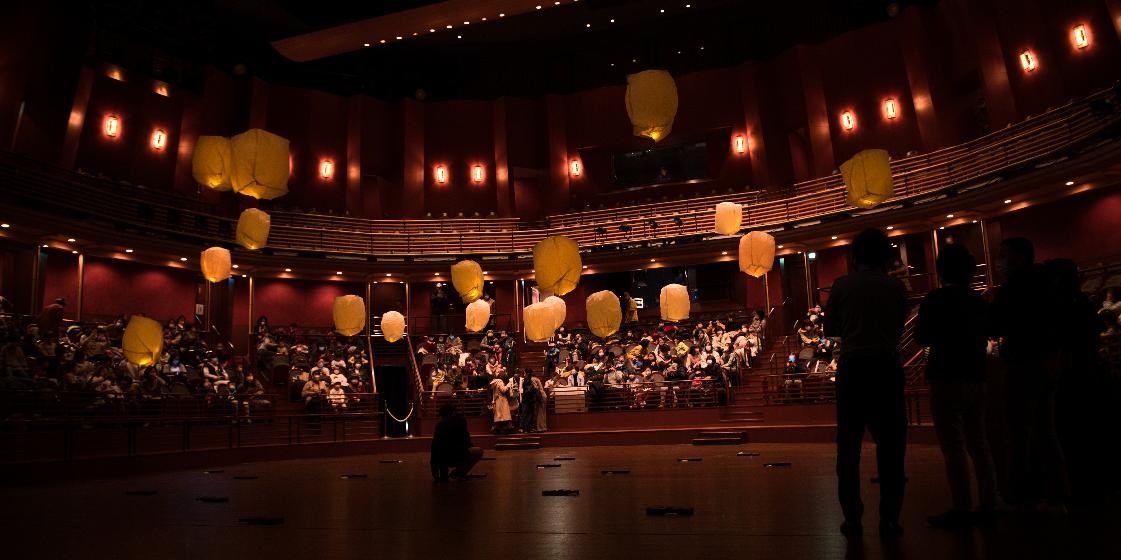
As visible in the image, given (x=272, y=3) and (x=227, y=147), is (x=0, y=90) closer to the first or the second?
(x=272, y=3)

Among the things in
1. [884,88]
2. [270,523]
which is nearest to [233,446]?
[270,523]

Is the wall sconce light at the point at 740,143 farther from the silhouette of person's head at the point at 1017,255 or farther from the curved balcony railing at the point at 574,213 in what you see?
the silhouette of person's head at the point at 1017,255

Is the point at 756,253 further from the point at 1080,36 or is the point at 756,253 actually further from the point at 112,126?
the point at 112,126

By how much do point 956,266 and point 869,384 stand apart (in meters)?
0.84

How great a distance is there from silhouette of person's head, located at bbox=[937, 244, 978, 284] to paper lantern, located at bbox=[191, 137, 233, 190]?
962 cm

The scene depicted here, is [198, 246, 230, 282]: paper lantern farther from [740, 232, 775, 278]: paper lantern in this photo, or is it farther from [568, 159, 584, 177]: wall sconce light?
[568, 159, 584, 177]: wall sconce light

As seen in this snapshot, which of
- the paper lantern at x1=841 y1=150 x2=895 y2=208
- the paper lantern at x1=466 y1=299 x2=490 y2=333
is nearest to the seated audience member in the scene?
the paper lantern at x1=841 y1=150 x2=895 y2=208

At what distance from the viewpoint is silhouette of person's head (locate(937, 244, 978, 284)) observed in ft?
12.5

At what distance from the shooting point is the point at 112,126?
67.0ft

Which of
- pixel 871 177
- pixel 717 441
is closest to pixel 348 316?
pixel 717 441

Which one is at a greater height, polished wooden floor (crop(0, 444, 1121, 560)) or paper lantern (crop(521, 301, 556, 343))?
paper lantern (crop(521, 301, 556, 343))

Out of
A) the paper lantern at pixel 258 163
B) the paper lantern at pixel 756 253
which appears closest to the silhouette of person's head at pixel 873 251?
the paper lantern at pixel 258 163

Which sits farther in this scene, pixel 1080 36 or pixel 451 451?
pixel 1080 36

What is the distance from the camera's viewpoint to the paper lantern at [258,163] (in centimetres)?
1030
